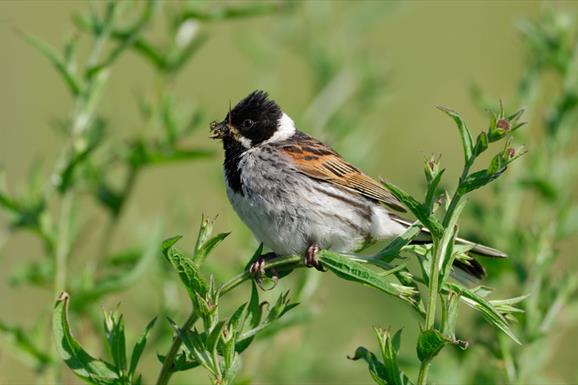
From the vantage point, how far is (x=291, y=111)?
5438mm

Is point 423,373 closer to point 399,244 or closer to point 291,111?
point 399,244

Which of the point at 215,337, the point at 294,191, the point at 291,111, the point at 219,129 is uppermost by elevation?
the point at 291,111

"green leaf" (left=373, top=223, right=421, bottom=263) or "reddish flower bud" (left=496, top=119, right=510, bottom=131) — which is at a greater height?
"reddish flower bud" (left=496, top=119, right=510, bottom=131)

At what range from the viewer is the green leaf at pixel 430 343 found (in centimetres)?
189

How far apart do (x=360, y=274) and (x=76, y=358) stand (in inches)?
29.6

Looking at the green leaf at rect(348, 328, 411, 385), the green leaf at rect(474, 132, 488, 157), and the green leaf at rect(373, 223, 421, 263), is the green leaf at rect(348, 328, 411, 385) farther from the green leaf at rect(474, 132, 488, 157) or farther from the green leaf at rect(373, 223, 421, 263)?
the green leaf at rect(474, 132, 488, 157)

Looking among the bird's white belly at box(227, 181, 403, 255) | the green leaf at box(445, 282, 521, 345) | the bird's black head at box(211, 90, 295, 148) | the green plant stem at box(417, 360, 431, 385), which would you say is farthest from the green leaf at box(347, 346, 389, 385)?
the bird's black head at box(211, 90, 295, 148)

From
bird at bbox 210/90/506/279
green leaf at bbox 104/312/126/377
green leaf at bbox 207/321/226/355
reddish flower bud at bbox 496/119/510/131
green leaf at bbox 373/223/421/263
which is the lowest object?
green leaf at bbox 104/312/126/377

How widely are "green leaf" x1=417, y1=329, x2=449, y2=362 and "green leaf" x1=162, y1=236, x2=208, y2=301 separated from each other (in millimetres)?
474

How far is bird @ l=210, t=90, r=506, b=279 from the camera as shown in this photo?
3.44 m

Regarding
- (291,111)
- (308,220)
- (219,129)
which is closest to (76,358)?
(308,220)

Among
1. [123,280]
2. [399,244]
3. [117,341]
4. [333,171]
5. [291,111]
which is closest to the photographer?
[399,244]

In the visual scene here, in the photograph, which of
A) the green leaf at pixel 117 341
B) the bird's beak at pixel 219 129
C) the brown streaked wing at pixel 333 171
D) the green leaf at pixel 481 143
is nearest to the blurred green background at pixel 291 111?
the bird's beak at pixel 219 129

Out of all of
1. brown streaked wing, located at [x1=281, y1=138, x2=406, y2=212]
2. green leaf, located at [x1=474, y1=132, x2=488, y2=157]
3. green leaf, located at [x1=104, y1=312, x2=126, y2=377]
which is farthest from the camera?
brown streaked wing, located at [x1=281, y1=138, x2=406, y2=212]
